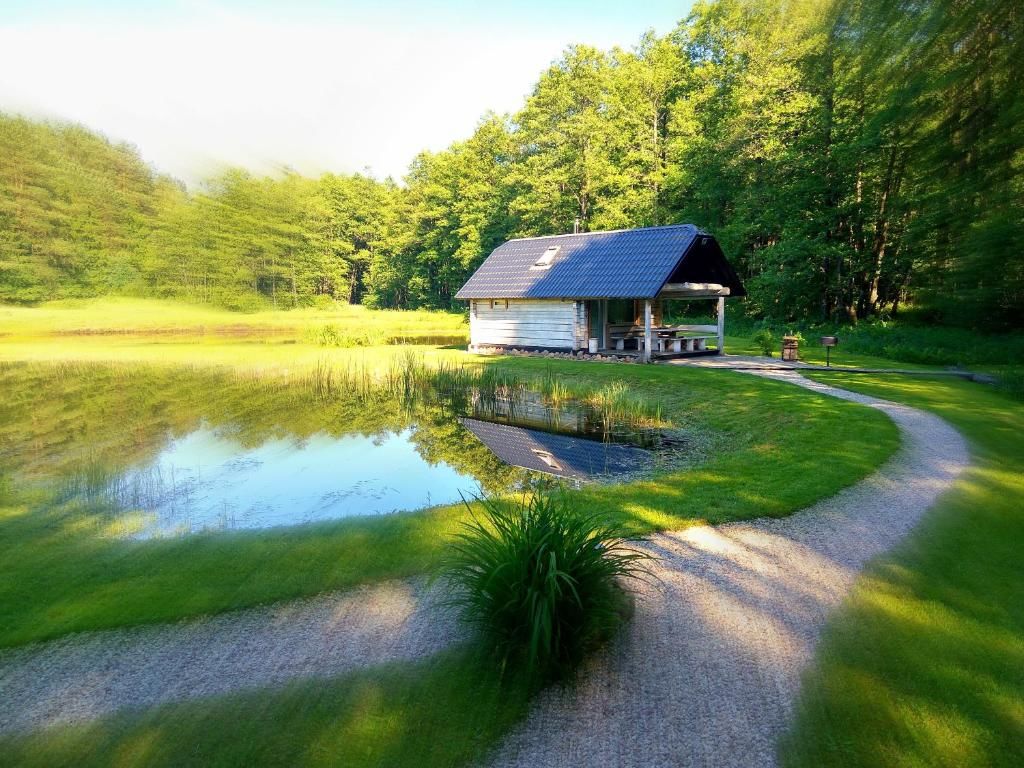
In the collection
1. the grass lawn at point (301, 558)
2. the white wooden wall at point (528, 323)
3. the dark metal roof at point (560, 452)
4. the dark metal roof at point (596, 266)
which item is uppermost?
the dark metal roof at point (596, 266)

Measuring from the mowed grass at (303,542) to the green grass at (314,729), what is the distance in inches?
48.9

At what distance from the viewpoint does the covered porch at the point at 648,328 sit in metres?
20.0

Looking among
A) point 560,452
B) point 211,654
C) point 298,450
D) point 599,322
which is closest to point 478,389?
point 560,452

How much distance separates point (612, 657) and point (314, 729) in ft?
5.99

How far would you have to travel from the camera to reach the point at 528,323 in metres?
22.7

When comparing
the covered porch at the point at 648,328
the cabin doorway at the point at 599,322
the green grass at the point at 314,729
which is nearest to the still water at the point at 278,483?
the green grass at the point at 314,729

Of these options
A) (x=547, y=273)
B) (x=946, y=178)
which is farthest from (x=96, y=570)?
(x=547, y=273)

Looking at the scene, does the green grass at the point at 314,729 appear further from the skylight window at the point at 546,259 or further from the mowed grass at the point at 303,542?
the skylight window at the point at 546,259

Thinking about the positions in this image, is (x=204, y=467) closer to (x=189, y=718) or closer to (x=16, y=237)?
(x=189, y=718)

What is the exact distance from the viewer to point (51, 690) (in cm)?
381

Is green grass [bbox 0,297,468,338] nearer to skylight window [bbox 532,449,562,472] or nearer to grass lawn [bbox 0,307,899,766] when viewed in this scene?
grass lawn [bbox 0,307,899,766]

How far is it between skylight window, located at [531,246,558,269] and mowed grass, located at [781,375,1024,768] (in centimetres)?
1748

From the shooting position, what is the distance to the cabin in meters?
19.7

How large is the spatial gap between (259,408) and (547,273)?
11.4 meters
